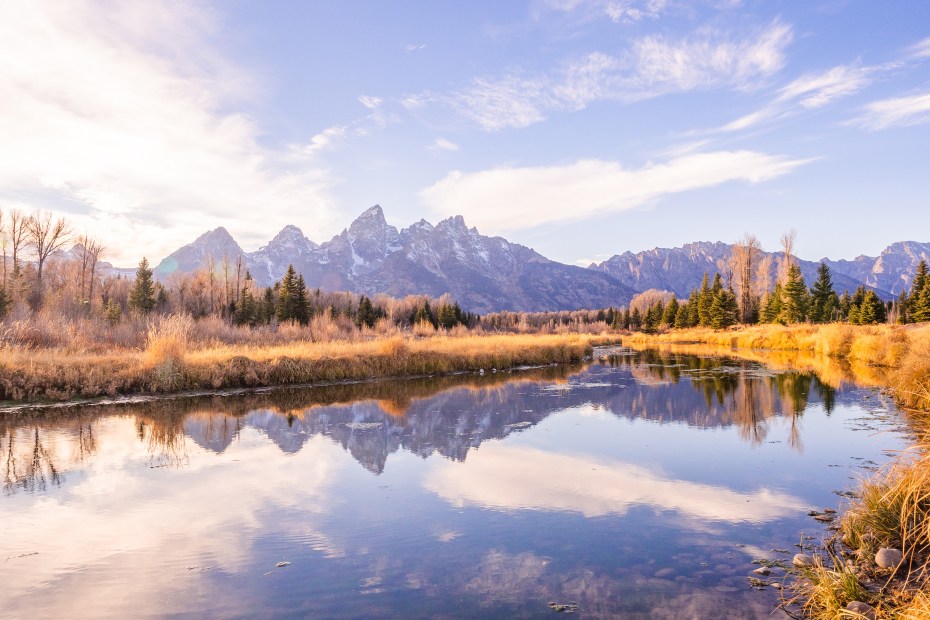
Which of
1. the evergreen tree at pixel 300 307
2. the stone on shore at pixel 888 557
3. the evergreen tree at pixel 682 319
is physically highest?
the evergreen tree at pixel 300 307

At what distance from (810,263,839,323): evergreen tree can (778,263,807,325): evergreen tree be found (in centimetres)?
256

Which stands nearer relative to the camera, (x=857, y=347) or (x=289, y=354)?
(x=289, y=354)

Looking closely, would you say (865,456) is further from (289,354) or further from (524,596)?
(289,354)

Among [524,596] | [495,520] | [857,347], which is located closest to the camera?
[524,596]

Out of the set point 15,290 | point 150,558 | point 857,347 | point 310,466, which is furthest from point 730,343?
point 15,290

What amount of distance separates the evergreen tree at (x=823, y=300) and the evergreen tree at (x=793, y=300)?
2.56m

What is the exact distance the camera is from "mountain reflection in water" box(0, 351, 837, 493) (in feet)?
37.8

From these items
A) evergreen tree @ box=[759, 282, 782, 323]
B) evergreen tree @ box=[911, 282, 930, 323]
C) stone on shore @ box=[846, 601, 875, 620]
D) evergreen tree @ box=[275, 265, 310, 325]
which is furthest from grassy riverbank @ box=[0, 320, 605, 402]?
evergreen tree @ box=[759, 282, 782, 323]

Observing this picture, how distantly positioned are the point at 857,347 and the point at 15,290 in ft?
208

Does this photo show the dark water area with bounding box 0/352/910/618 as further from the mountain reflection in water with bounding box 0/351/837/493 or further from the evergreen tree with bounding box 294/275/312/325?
the evergreen tree with bounding box 294/275/312/325

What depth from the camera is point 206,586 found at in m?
5.53

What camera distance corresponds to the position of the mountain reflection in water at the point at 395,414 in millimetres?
11508

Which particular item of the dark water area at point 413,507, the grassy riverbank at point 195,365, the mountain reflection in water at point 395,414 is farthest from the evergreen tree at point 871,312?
the dark water area at point 413,507

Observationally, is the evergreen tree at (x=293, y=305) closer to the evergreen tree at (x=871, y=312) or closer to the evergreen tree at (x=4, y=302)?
the evergreen tree at (x=4, y=302)
